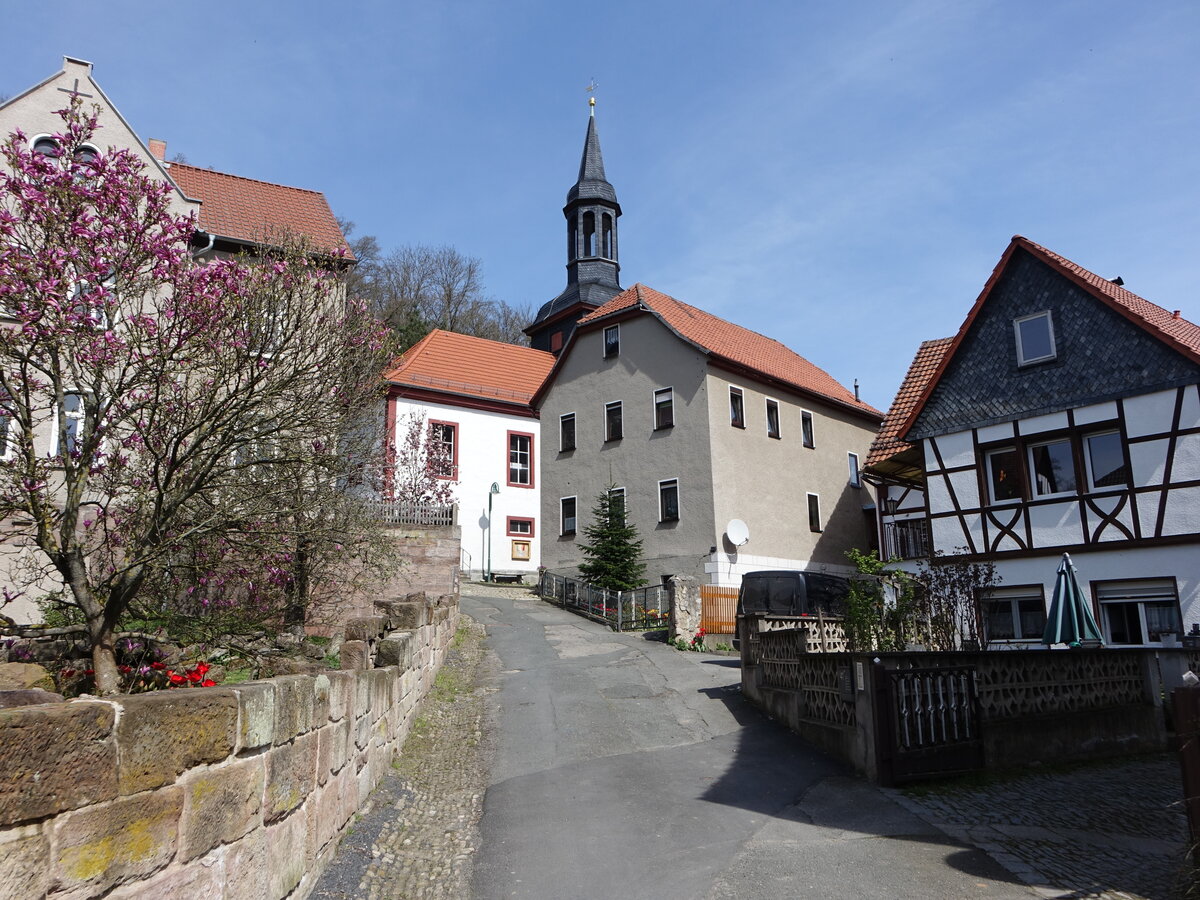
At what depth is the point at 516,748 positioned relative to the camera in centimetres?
1105

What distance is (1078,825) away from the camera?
829 cm

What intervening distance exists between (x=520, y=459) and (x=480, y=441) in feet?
5.87

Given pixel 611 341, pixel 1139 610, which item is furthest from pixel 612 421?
pixel 1139 610

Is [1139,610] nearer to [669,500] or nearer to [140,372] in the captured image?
[669,500]

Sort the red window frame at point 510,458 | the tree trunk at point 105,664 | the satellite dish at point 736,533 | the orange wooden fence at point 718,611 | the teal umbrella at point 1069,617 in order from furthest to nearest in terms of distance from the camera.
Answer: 1. the red window frame at point 510,458
2. the satellite dish at point 736,533
3. the orange wooden fence at point 718,611
4. the teal umbrella at point 1069,617
5. the tree trunk at point 105,664

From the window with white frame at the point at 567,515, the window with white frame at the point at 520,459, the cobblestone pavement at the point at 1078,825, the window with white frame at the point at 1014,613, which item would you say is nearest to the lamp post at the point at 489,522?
the window with white frame at the point at 520,459

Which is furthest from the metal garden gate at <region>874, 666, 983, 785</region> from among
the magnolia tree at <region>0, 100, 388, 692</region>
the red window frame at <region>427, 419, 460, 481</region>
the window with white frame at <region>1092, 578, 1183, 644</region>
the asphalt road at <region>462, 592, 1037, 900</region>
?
the red window frame at <region>427, 419, 460, 481</region>

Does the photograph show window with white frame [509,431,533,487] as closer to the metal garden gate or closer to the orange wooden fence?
the orange wooden fence

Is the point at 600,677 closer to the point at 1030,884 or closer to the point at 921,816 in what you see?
the point at 921,816

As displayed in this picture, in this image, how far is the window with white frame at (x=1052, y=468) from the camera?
19.1 meters

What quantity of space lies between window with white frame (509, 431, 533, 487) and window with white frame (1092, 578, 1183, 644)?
21.1 metres

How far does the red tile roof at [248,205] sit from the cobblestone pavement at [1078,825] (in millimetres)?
21457

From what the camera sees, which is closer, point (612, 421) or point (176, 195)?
point (176, 195)

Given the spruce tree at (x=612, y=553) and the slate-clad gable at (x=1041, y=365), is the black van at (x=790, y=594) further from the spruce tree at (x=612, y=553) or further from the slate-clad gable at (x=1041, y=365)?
the spruce tree at (x=612, y=553)
